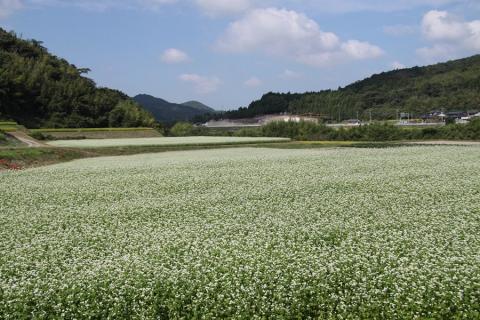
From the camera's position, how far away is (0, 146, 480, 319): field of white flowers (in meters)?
8.73

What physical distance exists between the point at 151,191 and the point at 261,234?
1049 cm

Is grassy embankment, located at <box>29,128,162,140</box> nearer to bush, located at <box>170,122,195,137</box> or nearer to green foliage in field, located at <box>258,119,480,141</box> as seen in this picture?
bush, located at <box>170,122,195,137</box>

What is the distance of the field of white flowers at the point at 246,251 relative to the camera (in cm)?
873

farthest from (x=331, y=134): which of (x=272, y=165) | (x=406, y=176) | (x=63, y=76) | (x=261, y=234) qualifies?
(x=63, y=76)

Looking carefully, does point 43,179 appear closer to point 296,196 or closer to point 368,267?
point 296,196

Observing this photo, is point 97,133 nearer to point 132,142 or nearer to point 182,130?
point 132,142

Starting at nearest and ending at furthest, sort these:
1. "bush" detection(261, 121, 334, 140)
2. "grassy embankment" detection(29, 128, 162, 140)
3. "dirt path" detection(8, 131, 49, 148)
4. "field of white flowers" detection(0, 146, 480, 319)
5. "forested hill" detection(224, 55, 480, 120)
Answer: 1. "field of white flowers" detection(0, 146, 480, 319)
2. "dirt path" detection(8, 131, 49, 148)
3. "bush" detection(261, 121, 334, 140)
4. "grassy embankment" detection(29, 128, 162, 140)
5. "forested hill" detection(224, 55, 480, 120)

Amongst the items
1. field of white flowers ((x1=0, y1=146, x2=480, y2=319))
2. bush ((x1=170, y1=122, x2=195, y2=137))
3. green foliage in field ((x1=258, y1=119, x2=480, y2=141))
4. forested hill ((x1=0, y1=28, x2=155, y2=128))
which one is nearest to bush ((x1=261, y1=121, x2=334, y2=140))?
green foliage in field ((x1=258, y1=119, x2=480, y2=141))

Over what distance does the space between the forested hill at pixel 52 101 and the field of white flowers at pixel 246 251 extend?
8437 centimetres

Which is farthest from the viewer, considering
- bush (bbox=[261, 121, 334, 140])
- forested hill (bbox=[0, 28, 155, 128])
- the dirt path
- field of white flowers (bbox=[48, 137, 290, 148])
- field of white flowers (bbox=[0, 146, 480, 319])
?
forested hill (bbox=[0, 28, 155, 128])

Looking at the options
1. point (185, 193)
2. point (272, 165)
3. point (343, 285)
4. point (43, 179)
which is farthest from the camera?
point (272, 165)

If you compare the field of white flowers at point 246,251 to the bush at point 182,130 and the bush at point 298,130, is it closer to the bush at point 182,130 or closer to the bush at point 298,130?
the bush at point 298,130

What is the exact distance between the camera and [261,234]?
13.1 m

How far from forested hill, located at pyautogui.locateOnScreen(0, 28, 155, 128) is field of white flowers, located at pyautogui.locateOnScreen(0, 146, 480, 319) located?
277 feet
